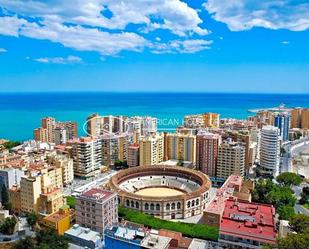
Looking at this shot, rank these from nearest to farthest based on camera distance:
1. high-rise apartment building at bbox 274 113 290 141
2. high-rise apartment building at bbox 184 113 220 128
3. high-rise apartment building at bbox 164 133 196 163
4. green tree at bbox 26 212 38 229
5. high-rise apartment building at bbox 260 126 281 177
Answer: green tree at bbox 26 212 38 229
high-rise apartment building at bbox 260 126 281 177
high-rise apartment building at bbox 164 133 196 163
high-rise apartment building at bbox 274 113 290 141
high-rise apartment building at bbox 184 113 220 128

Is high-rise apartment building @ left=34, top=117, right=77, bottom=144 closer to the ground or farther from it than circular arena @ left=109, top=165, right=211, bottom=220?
farther from it

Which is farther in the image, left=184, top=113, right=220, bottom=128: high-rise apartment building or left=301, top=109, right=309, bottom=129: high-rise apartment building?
left=301, top=109, right=309, bottom=129: high-rise apartment building

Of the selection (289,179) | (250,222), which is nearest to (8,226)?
(250,222)

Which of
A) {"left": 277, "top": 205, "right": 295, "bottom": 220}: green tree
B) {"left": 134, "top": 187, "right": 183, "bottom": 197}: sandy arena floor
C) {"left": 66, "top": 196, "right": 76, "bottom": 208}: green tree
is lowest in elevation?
{"left": 134, "top": 187, "right": 183, "bottom": 197}: sandy arena floor

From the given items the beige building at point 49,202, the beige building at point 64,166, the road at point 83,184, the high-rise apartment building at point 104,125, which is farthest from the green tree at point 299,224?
the high-rise apartment building at point 104,125

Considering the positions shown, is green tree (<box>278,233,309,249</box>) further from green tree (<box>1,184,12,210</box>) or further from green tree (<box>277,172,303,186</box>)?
green tree (<box>1,184,12,210</box>)

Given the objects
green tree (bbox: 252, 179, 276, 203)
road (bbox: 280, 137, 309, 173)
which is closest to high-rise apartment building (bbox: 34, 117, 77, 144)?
green tree (bbox: 252, 179, 276, 203)
